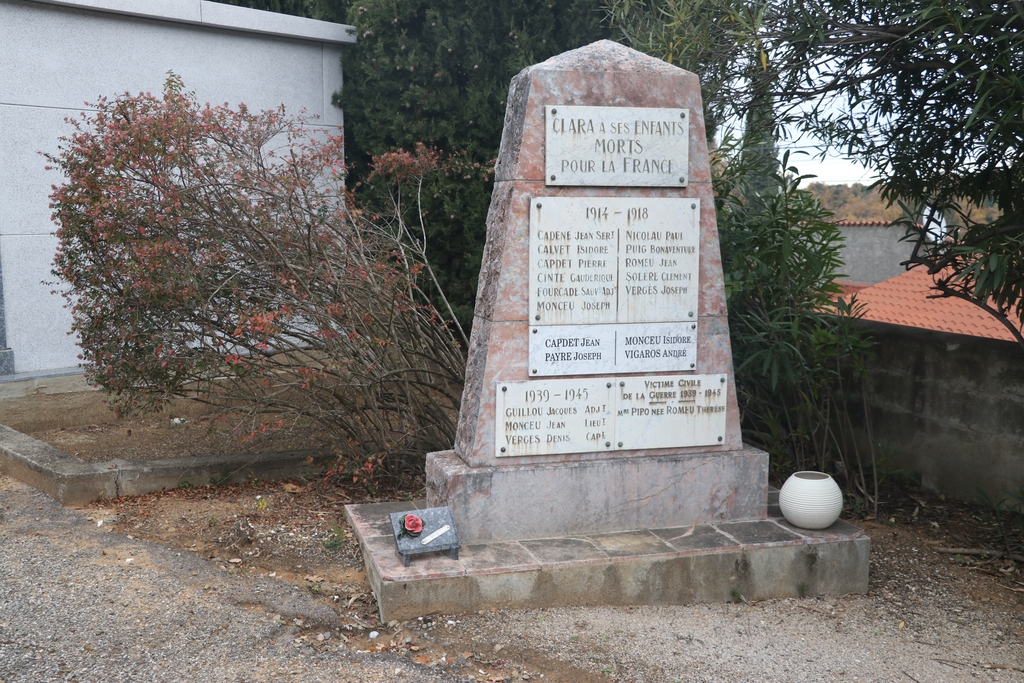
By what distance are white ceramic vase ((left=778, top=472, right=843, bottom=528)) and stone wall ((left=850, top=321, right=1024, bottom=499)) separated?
160cm

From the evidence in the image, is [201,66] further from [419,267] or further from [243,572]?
[243,572]

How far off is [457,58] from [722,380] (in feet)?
14.9

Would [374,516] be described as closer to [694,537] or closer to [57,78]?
[694,537]

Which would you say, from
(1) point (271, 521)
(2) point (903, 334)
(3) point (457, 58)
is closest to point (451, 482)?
(1) point (271, 521)

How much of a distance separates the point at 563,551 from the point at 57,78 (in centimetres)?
565

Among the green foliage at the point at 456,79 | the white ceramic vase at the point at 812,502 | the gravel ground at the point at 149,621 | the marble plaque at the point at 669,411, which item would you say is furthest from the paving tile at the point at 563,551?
the green foliage at the point at 456,79

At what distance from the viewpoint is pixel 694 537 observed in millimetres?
4090

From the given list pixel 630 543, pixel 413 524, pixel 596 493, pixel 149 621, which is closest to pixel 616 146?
pixel 596 493

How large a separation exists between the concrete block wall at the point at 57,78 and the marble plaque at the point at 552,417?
4.02 metres

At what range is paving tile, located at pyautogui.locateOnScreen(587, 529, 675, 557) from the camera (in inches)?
153

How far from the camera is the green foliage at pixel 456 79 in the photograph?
24.5 ft

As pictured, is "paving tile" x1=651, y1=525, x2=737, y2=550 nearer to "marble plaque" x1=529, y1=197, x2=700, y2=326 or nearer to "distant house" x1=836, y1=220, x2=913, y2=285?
"marble plaque" x1=529, y1=197, x2=700, y2=326

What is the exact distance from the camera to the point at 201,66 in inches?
295

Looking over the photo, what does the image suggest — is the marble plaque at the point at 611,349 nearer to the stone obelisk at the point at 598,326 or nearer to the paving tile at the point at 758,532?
the stone obelisk at the point at 598,326
